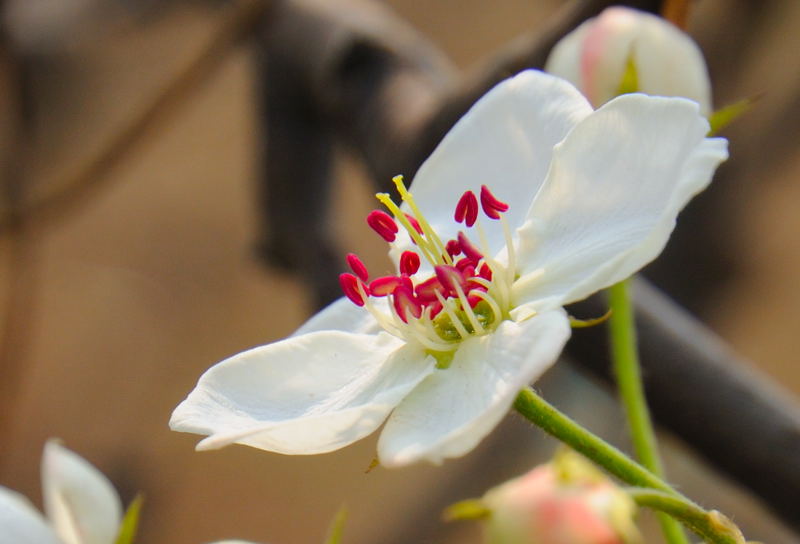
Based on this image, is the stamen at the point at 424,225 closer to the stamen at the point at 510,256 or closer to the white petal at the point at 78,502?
the stamen at the point at 510,256

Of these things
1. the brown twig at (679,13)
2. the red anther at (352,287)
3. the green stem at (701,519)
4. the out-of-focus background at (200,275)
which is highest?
the red anther at (352,287)

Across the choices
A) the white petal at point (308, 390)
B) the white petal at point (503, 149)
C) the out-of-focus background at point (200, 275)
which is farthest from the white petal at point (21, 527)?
the out-of-focus background at point (200, 275)

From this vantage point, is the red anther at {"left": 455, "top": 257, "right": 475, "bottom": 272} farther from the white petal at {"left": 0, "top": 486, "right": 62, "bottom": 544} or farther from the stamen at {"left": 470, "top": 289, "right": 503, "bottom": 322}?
the white petal at {"left": 0, "top": 486, "right": 62, "bottom": 544}

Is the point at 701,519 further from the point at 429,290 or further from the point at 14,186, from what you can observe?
the point at 14,186

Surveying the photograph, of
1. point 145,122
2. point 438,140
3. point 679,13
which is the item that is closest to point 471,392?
point 679,13

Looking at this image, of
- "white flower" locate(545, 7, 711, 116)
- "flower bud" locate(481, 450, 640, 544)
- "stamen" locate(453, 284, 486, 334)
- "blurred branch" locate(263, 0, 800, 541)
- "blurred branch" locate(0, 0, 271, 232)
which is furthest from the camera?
"blurred branch" locate(0, 0, 271, 232)

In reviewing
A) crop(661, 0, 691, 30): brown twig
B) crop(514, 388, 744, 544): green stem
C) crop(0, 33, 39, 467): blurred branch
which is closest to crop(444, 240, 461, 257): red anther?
crop(514, 388, 744, 544): green stem
